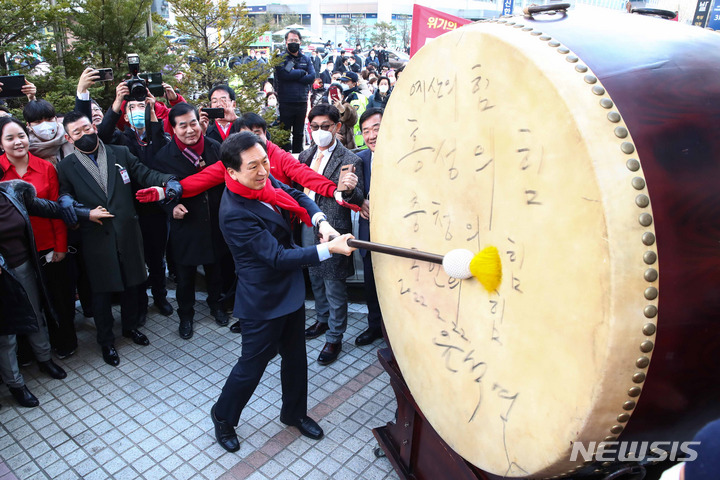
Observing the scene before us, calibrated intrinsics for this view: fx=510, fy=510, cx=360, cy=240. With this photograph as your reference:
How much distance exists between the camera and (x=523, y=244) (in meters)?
1.45

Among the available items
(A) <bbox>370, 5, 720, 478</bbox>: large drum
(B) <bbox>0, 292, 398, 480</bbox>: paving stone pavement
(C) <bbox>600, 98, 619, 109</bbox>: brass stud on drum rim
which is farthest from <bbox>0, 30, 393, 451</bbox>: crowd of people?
(C) <bbox>600, 98, 619, 109</bbox>: brass stud on drum rim

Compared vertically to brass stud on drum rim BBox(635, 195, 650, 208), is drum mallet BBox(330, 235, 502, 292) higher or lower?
lower

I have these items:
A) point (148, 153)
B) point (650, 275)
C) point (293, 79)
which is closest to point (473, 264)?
point (650, 275)

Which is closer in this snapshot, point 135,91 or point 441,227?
point 441,227

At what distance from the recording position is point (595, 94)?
1.26m

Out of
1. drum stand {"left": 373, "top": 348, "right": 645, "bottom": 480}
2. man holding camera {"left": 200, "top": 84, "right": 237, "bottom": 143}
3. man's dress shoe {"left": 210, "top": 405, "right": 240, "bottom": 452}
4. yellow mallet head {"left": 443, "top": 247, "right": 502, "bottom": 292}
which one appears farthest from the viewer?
man holding camera {"left": 200, "top": 84, "right": 237, "bottom": 143}

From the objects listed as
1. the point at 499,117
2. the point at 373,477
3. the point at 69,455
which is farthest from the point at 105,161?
the point at 499,117

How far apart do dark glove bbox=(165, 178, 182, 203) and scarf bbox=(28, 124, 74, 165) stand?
91cm

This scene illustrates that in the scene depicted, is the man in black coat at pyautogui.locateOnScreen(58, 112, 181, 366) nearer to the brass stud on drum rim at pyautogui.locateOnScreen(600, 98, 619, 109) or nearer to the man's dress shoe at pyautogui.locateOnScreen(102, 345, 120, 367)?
the man's dress shoe at pyautogui.locateOnScreen(102, 345, 120, 367)

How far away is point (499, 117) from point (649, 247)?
58 cm

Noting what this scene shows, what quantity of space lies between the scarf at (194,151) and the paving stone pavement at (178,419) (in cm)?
139

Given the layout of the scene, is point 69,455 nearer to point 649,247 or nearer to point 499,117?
point 499,117

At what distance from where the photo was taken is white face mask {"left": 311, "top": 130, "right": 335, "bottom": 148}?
360cm

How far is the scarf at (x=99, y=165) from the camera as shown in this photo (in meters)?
3.53
